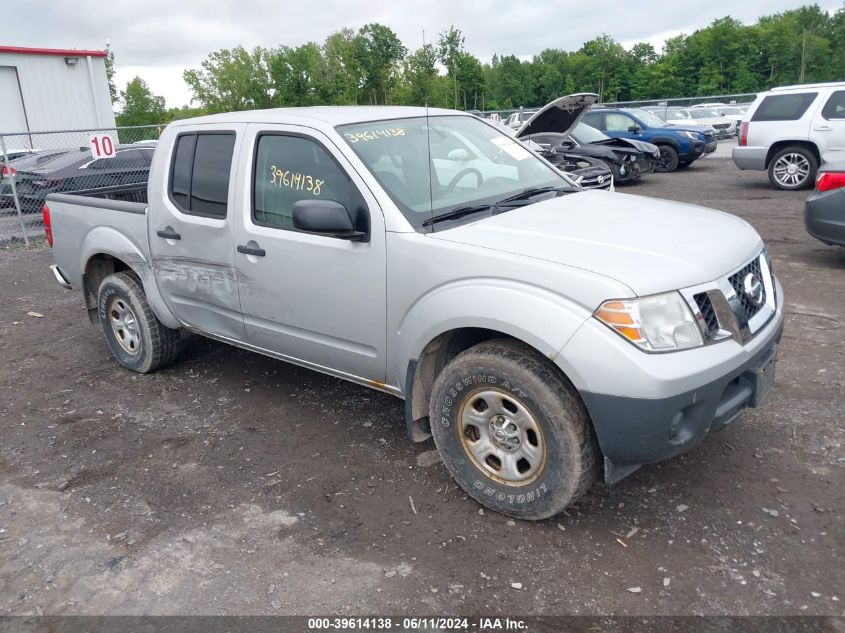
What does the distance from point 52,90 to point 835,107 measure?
28.0 m

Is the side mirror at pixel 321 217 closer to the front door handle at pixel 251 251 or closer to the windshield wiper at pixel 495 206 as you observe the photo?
the windshield wiper at pixel 495 206

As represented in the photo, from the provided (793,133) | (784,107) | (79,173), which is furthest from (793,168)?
(79,173)

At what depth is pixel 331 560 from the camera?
3.18 meters

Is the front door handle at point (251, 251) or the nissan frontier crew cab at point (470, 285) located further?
the front door handle at point (251, 251)

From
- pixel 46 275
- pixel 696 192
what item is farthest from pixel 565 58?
pixel 46 275

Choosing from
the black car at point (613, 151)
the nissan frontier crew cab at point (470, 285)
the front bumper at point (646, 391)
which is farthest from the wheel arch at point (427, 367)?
the black car at point (613, 151)

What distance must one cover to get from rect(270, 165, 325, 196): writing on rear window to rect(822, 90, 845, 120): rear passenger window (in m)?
11.8

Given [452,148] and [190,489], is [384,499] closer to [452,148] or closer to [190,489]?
[190,489]

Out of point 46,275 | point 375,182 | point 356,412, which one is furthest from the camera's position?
point 46,275

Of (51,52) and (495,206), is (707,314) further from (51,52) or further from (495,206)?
(51,52)

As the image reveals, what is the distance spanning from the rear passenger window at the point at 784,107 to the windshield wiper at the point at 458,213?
11340 mm

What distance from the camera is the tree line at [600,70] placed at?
63.1m

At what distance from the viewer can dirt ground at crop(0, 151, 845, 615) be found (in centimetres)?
293

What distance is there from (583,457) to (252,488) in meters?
1.83
